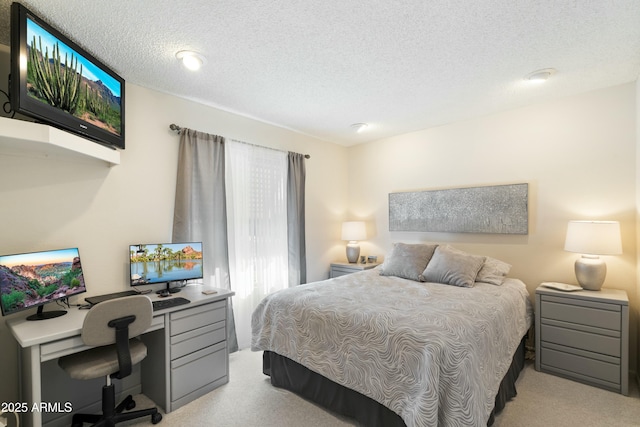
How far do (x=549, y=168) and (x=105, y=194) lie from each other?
4210 millimetres

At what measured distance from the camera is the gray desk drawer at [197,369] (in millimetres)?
2287

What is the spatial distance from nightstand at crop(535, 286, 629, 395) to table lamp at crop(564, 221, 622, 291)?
0.43 feet

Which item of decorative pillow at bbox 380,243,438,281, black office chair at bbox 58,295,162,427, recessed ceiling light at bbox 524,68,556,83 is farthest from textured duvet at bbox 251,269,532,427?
recessed ceiling light at bbox 524,68,556,83

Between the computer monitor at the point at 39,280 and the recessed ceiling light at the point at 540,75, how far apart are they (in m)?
3.83

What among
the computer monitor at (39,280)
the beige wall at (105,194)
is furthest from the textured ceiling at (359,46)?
the computer monitor at (39,280)

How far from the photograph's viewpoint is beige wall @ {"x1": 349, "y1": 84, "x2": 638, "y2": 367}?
2.80m

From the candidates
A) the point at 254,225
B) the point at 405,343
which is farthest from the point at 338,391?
the point at 254,225

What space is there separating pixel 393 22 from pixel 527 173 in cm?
241

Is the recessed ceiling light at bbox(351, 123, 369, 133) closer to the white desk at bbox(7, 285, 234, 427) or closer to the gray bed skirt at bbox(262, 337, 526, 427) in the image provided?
the white desk at bbox(7, 285, 234, 427)

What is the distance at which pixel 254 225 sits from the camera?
356 cm

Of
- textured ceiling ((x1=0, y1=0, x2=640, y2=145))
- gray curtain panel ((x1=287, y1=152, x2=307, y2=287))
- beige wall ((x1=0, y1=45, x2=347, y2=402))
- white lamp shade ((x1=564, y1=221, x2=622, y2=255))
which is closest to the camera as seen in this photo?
textured ceiling ((x1=0, y1=0, x2=640, y2=145))

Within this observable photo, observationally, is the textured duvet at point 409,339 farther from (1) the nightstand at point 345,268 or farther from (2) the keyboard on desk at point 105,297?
(1) the nightstand at point 345,268

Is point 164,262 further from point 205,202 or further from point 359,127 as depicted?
point 359,127

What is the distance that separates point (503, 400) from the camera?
219cm
